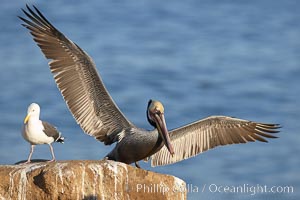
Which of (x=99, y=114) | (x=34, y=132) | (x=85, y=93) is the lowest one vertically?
(x=34, y=132)

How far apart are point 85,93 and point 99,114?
39cm

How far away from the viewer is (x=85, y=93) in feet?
38.7

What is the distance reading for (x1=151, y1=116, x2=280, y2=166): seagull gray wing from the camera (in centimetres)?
1199

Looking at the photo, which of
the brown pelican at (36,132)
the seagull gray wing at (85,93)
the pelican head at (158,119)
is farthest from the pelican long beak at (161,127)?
the brown pelican at (36,132)

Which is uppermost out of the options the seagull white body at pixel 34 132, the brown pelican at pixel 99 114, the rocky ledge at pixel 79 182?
the brown pelican at pixel 99 114

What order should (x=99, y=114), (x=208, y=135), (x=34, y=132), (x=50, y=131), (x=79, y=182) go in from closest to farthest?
1. (x=79, y=182)
2. (x=34, y=132)
3. (x=50, y=131)
4. (x=99, y=114)
5. (x=208, y=135)

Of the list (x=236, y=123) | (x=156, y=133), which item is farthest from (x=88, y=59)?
(x=236, y=123)

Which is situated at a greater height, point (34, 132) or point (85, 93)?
point (85, 93)

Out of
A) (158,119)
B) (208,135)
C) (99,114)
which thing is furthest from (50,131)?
(208,135)

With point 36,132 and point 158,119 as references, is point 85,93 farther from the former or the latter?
point 158,119

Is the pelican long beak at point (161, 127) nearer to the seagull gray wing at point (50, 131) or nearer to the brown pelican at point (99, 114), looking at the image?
the brown pelican at point (99, 114)

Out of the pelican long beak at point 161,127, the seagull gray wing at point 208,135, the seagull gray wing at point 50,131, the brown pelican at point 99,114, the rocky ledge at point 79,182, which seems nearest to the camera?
the rocky ledge at point 79,182

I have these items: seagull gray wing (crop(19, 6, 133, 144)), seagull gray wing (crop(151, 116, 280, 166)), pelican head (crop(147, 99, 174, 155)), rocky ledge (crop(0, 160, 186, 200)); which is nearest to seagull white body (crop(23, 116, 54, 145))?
seagull gray wing (crop(19, 6, 133, 144))

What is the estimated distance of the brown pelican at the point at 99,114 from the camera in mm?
11656
